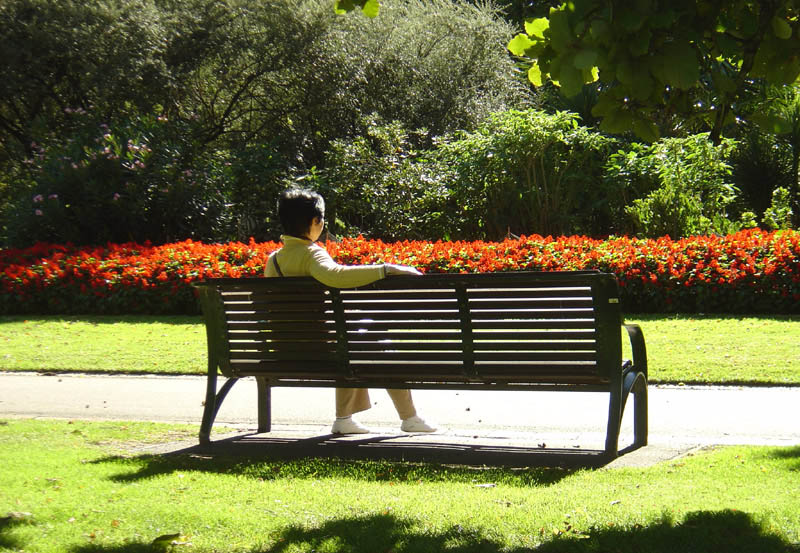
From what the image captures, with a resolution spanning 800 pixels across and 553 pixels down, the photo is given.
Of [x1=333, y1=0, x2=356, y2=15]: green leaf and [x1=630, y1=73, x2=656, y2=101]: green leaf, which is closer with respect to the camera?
[x1=630, y1=73, x2=656, y2=101]: green leaf

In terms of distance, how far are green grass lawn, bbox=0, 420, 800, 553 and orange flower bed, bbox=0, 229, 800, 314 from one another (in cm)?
620

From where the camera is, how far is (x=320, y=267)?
16.4ft

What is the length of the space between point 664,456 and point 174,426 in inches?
121

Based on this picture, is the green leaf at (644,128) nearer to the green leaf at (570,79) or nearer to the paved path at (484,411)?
the green leaf at (570,79)

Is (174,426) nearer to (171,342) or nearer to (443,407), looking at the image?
(443,407)

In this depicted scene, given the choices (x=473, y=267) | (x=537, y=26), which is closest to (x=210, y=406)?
(x=537, y=26)

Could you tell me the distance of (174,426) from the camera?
19.9 feet

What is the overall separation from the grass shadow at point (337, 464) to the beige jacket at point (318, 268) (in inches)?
36.3

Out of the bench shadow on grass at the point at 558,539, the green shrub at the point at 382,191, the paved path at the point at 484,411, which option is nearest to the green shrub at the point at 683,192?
the green shrub at the point at 382,191

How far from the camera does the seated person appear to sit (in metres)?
4.91

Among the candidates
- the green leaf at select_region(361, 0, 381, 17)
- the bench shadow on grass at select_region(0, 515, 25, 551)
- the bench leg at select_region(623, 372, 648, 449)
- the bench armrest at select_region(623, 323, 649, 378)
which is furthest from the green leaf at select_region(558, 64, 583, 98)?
the bench shadow on grass at select_region(0, 515, 25, 551)

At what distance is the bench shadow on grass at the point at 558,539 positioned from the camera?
3.27 m

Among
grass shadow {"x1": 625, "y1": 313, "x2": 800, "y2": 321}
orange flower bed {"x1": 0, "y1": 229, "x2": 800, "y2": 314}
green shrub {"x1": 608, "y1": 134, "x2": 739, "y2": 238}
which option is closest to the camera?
grass shadow {"x1": 625, "y1": 313, "x2": 800, "y2": 321}

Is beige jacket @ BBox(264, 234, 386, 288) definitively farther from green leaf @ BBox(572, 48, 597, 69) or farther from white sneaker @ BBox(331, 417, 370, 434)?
green leaf @ BBox(572, 48, 597, 69)
